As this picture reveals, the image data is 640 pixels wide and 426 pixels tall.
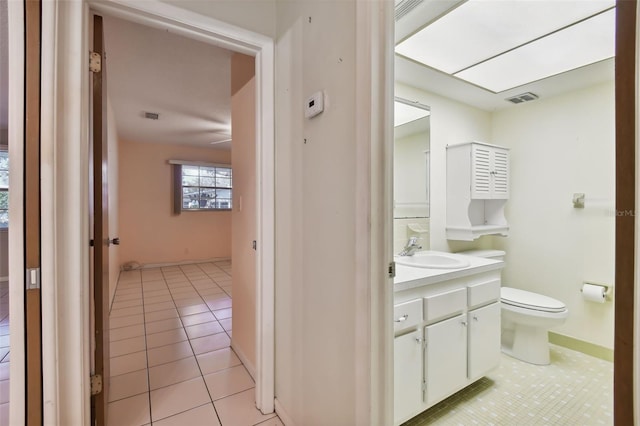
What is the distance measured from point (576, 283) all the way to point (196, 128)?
5.07m

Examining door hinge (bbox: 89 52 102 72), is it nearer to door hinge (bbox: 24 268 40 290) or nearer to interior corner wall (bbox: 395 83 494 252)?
door hinge (bbox: 24 268 40 290)

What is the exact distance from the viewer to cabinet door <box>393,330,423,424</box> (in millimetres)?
1393

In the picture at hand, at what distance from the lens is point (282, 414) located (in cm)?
154

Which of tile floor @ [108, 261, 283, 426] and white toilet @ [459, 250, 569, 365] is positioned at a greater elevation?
white toilet @ [459, 250, 569, 365]

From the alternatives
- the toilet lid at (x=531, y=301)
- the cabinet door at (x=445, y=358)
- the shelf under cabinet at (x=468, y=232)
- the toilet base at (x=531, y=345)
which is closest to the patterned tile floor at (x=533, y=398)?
the toilet base at (x=531, y=345)

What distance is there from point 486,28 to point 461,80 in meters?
0.60

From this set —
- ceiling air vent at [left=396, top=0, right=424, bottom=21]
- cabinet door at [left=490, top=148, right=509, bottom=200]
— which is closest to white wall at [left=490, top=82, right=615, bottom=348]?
cabinet door at [left=490, top=148, right=509, bottom=200]

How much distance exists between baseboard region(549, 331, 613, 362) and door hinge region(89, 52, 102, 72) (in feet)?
12.8

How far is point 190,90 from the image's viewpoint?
3.01 meters

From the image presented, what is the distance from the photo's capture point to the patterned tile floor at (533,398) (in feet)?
5.32

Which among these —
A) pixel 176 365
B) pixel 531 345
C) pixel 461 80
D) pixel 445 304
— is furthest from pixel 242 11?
pixel 531 345

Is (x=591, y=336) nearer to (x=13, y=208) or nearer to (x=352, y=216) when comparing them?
(x=352, y=216)

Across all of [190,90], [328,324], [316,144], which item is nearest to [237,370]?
[328,324]

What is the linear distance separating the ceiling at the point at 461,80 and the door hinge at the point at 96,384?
7.99ft
